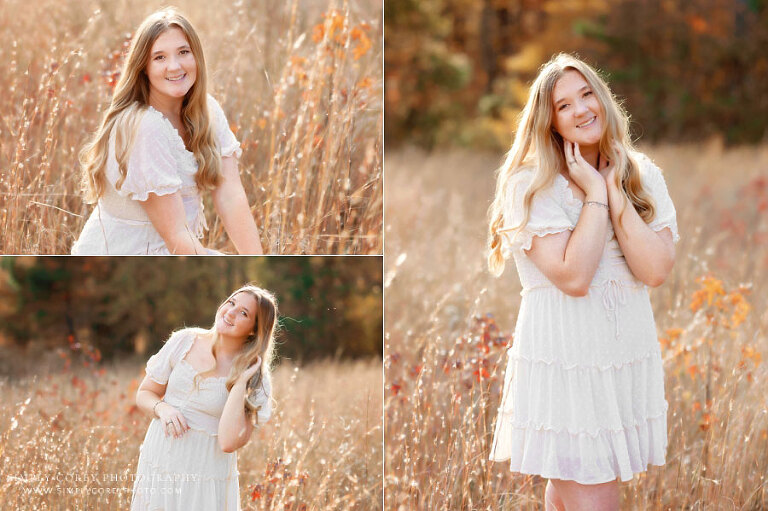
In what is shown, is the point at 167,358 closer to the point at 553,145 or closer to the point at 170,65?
the point at 170,65

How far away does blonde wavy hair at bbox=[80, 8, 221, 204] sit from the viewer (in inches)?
90.0

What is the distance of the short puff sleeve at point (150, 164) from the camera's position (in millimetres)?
2240

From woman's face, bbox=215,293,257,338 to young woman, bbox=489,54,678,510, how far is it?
0.87 m

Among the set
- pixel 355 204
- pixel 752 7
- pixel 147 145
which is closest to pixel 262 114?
pixel 355 204

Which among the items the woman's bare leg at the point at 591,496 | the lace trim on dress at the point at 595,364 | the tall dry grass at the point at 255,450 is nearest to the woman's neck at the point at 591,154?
the lace trim on dress at the point at 595,364

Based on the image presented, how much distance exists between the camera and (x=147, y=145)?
7.38 ft

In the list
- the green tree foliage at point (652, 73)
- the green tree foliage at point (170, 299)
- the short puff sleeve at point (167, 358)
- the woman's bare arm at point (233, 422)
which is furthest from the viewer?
the green tree foliage at point (652, 73)

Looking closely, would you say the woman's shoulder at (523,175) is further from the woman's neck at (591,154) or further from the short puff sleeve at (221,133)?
the short puff sleeve at (221,133)

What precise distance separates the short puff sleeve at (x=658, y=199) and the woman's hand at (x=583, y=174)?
0.53ft

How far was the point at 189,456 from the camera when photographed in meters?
2.53

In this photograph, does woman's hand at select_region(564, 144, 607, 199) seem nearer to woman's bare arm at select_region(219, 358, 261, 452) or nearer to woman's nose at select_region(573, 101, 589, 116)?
woman's nose at select_region(573, 101, 589, 116)

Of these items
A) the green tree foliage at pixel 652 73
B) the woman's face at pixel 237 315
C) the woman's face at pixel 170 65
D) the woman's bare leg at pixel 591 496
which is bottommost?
the woman's bare leg at pixel 591 496

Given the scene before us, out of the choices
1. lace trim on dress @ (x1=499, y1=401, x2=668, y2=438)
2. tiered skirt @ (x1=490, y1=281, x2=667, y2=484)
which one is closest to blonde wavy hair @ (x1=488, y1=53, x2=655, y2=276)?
tiered skirt @ (x1=490, y1=281, x2=667, y2=484)

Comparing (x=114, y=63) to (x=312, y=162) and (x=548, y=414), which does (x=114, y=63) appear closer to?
(x=312, y=162)
